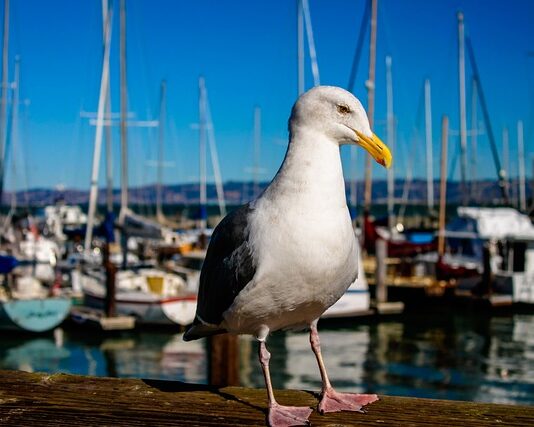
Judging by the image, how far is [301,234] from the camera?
2.88m

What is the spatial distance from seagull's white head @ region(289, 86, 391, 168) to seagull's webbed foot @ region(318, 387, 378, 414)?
3.54 ft

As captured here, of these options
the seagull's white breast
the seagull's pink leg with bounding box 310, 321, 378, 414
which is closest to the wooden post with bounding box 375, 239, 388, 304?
the seagull's pink leg with bounding box 310, 321, 378, 414

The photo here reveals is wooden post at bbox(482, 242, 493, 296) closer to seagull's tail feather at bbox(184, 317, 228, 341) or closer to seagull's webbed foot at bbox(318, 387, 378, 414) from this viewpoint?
seagull's tail feather at bbox(184, 317, 228, 341)

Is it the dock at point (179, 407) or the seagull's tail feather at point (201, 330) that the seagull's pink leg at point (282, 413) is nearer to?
the dock at point (179, 407)

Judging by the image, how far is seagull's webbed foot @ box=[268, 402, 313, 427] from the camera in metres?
2.94

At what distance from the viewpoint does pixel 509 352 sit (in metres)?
17.6

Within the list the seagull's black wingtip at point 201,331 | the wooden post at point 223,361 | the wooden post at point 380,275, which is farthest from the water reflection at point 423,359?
the seagull's black wingtip at point 201,331

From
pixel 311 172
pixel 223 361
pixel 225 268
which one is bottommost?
pixel 223 361

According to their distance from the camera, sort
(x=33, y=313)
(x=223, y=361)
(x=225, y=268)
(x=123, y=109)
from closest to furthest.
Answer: (x=225, y=268)
(x=223, y=361)
(x=33, y=313)
(x=123, y=109)

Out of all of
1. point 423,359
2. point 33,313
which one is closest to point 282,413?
point 423,359

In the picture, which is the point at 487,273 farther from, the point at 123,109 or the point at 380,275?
the point at 123,109

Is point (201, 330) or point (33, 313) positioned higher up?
point (201, 330)

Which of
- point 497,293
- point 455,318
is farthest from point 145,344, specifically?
point 497,293

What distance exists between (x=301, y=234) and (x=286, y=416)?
29.7 inches
